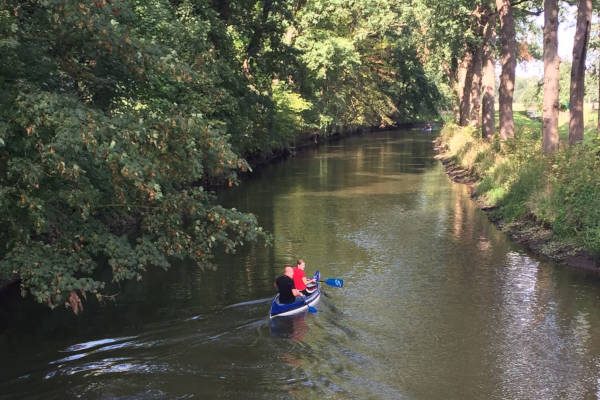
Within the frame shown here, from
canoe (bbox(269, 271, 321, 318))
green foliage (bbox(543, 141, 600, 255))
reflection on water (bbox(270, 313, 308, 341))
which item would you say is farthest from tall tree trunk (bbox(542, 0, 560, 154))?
reflection on water (bbox(270, 313, 308, 341))

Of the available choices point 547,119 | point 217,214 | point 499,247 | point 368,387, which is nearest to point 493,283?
point 499,247

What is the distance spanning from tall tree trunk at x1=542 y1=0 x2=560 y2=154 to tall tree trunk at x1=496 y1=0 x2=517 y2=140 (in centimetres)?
767

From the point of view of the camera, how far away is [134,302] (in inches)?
669

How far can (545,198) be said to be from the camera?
2275 centimetres

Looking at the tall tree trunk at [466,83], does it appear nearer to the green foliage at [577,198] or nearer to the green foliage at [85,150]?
the green foliage at [577,198]

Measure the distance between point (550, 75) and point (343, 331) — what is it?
651 inches

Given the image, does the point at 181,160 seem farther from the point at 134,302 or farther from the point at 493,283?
the point at 493,283

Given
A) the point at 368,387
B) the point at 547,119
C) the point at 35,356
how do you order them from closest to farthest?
1. the point at 368,387
2. the point at 35,356
3. the point at 547,119

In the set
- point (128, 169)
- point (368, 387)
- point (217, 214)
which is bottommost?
point (368, 387)

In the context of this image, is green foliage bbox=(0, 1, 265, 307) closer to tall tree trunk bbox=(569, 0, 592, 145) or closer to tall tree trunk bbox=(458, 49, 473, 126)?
tall tree trunk bbox=(569, 0, 592, 145)

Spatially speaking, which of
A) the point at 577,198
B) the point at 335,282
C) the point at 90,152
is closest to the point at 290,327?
the point at 335,282

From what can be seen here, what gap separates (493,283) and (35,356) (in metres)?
11.9

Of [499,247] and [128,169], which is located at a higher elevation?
[128,169]

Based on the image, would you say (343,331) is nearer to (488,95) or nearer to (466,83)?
(488,95)
